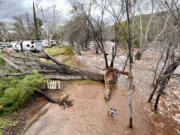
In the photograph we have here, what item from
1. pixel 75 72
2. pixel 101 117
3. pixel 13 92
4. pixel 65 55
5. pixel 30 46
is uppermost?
pixel 30 46

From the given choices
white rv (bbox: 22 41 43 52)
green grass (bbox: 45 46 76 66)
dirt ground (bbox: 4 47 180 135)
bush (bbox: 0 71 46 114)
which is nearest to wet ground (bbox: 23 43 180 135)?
dirt ground (bbox: 4 47 180 135)

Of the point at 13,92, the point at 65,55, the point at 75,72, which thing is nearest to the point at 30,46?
the point at 65,55

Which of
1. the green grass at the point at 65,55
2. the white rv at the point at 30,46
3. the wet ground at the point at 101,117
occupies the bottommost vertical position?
the wet ground at the point at 101,117

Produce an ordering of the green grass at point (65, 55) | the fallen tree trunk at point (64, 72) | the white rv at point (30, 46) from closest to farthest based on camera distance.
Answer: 1. the fallen tree trunk at point (64, 72)
2. the green grass at point (65, 55)
3. the white rv at point (30, 46)

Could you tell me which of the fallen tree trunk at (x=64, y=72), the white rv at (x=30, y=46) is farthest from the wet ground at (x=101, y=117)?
the white rv at (x=30, y=46)

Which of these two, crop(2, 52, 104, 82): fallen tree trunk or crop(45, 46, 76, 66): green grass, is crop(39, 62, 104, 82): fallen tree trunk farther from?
crop(45, 46, 76, 66): green grass

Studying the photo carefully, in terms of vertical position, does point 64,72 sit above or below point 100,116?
above

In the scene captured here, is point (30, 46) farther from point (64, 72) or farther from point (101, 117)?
point (101, 117)

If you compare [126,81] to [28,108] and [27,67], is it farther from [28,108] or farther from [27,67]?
[27,67]

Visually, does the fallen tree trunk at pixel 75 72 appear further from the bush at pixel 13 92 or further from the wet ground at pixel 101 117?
the bush at pixel 13 92

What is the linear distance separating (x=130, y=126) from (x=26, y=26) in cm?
3840

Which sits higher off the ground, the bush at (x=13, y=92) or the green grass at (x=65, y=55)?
the green grass at (x=65, y=55)

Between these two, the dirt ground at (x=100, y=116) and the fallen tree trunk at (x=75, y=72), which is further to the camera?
the fallen tree trunk at (x=75, y=72)

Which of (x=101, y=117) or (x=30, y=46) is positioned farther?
(x=30, y=46)
